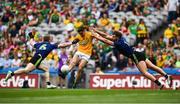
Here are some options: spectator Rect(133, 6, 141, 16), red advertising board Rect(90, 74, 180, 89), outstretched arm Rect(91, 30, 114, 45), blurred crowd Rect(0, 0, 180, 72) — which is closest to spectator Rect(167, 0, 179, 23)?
blurred crowd Rect(0, 0, 180, 72)

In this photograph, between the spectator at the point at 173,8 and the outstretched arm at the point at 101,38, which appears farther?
the spectator at the point at 173,8

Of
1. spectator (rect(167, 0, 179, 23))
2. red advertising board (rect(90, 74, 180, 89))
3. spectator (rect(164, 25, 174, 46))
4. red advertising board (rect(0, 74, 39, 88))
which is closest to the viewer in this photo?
red advertising board (rect(90, 74, 180, 89))

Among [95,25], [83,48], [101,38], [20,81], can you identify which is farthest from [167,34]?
[101,38]

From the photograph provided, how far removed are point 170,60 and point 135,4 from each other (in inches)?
236

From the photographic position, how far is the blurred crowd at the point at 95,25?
1110 inches

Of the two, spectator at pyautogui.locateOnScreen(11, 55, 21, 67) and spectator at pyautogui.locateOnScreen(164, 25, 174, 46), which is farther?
spectator at pyautogui.locateOnScreen(11, 55, 21, 67)

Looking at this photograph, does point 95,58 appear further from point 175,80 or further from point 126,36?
point 175,80

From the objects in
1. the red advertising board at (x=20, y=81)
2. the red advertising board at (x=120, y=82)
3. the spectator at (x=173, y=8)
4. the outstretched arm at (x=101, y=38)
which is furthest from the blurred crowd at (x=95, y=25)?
the outstretched arm at (x=101, y=38)

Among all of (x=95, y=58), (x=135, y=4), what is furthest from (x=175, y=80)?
(x=135, y=4)

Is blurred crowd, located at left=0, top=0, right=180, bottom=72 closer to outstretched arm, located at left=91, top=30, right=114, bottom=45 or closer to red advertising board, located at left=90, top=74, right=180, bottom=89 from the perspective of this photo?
red advertising board, located at left=90, top=74, right=180, bottom=89

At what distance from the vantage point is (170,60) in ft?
88.1

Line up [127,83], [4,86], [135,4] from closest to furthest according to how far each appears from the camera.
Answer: [127,83]
[4,86]
[135,4]

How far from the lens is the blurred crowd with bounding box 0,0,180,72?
92.5ft

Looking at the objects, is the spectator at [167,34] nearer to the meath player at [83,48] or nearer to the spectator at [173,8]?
the spectator at [173,8]
